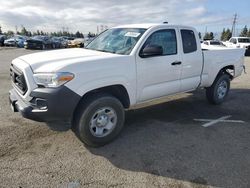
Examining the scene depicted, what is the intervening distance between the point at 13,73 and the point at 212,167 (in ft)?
11.5

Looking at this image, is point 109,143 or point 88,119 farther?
point 109,143

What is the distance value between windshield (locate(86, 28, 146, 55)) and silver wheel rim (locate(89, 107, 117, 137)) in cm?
107

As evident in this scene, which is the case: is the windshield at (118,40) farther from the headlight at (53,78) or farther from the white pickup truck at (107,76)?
the headlight at (53,78)

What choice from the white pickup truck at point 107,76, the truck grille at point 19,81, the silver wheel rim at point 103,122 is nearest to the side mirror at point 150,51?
the white pickup truck at point 107,76

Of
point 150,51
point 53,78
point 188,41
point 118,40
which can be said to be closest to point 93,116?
point 53,78

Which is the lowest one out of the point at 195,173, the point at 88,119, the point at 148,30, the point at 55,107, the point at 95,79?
the point at 195,173

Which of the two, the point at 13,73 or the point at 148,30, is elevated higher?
the point at 148,30

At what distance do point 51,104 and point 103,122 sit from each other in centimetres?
99

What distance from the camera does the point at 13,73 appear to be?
4.34 m

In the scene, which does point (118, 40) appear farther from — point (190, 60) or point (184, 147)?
point (184, 147)

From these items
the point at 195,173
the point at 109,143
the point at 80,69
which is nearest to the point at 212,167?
the point at 195,173

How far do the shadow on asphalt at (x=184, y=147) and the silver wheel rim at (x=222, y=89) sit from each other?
24.4 inches

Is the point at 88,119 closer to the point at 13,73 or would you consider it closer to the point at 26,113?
the point at 26,113

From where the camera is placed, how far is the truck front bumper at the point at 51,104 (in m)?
3.47
